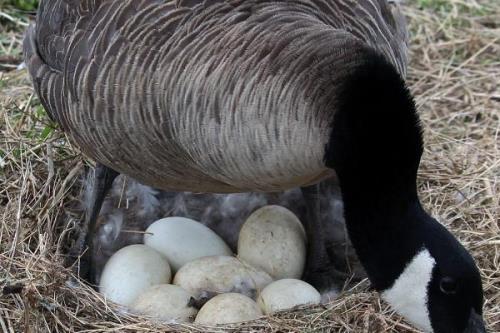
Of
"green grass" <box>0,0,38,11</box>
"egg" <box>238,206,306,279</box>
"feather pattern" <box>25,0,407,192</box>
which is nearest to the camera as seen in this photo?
"feather pattern" <box>25,0,407,192</box>

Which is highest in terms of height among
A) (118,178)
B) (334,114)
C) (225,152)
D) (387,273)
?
(334,114)

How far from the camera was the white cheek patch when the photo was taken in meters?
2.85

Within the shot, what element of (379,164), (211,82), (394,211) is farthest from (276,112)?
(394,211)

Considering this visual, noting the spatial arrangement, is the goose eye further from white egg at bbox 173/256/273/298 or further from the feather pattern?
white egg at bbox 173/256/273/298

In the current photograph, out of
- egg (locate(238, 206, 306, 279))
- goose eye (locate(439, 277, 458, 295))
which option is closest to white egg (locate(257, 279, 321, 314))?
egg (locate(238, 206, 306, 279))

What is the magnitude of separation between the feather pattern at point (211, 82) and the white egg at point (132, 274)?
0.32m

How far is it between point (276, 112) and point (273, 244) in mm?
934

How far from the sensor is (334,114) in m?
2.88

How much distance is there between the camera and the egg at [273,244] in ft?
12.3

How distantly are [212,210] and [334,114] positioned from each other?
1.41 metres

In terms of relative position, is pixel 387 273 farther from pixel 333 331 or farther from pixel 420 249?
pixel 333 331

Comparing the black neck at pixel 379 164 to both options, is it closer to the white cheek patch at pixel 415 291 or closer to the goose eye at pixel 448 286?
the white cheek patch at pixel 415 291

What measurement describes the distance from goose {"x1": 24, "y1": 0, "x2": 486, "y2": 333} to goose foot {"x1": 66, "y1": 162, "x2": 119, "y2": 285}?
0.48 meters

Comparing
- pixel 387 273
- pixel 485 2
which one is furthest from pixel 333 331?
pixel 485 2
